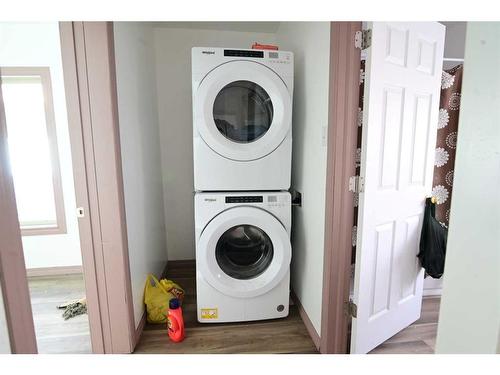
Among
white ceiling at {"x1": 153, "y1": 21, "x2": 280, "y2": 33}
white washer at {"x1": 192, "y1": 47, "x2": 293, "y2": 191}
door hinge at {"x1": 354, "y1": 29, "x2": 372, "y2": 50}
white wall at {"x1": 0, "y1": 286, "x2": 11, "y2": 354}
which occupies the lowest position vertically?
white wall at {"x1": 0, "y1": 286, "x2": 11, "y2": 354}

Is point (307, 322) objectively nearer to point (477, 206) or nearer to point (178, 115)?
point (477, 206)

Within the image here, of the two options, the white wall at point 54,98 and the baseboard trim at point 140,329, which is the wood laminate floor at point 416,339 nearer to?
the baseboard trim at point 140,329

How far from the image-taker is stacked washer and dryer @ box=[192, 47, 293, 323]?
1.47 m

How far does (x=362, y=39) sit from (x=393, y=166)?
0.65 meters

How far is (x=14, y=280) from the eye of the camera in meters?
0.57

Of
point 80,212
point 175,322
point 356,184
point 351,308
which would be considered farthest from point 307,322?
point 80,212

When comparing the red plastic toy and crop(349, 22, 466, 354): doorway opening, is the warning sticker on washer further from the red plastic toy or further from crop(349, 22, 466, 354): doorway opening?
crop(349, 22, 466, 354): doorway opening

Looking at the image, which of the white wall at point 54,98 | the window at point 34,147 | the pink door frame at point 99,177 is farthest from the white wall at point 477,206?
the window at point 34,147

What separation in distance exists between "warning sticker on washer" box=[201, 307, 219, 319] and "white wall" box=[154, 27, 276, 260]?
0.93m

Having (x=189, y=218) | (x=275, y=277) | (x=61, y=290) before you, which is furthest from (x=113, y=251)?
(x=61, y=290)

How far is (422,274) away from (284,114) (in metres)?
1.39

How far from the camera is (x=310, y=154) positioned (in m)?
1.52

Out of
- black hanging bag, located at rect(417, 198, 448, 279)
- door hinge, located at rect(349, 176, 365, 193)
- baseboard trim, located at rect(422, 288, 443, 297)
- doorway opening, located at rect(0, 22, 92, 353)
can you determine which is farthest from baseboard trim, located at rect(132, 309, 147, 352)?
baseboard trim, located at rect(422, 288, 443, 297)
